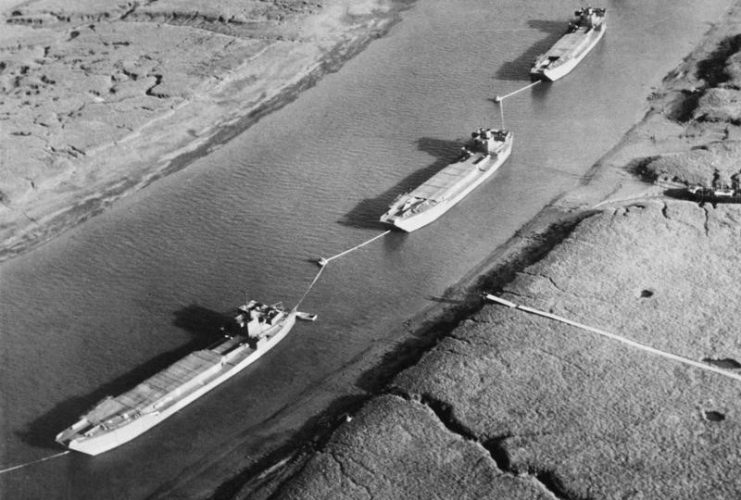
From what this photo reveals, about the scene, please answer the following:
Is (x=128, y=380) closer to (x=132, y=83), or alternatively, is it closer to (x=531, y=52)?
(x=132, y=83)

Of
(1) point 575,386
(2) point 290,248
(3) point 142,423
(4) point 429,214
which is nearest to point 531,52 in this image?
(4) point 429,214

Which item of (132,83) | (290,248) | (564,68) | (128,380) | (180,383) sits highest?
(132,83)

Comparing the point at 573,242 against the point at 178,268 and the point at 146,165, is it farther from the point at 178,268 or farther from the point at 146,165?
the point at 146,165

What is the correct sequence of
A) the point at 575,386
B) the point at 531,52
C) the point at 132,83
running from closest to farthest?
1. the point at 575,386
2. the point at 132,83
3. the point at 531,52

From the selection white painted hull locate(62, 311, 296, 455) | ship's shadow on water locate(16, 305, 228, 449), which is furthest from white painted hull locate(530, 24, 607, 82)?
white painted hull locate(62, 311, 296, 455)

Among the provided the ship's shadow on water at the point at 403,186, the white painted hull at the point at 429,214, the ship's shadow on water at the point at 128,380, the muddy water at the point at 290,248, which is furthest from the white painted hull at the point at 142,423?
the ship's shadow on water at the point at 403,186

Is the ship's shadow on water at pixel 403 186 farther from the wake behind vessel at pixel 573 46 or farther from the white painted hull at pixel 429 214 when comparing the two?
the wake behind vessel at pixel 573 46
